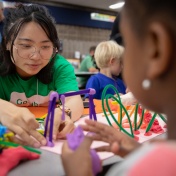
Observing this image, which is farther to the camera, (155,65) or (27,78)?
(27,78)

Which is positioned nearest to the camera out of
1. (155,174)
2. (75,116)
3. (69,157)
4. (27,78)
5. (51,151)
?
(155,174)

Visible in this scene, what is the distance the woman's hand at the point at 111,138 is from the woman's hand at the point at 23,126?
17 centimetres

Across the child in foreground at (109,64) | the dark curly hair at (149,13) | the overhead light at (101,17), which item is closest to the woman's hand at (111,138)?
the dark curly hair at (149,13)

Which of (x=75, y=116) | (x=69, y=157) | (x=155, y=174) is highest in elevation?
(x=155, y=174)

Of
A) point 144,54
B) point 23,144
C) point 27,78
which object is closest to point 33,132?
point 23,144

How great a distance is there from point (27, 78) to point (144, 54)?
101 cm

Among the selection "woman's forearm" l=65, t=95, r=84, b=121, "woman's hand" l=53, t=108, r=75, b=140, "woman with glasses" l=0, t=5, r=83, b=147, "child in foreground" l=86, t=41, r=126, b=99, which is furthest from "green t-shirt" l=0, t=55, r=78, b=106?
"child in foreground" l=86, t=41, r=126, b=99

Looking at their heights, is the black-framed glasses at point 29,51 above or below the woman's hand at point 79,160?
above

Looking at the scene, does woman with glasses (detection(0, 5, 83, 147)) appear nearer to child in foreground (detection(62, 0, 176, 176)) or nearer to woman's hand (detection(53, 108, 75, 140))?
woman's hand (detection(53, 108, 75, 140))

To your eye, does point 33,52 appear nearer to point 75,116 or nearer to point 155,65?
point 75,116

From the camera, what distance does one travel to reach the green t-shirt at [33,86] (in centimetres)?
126

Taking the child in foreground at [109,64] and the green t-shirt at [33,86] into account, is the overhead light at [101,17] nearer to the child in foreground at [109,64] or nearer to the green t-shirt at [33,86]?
the child in foreground at [109,64]

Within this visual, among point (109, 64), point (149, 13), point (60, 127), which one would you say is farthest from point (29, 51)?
point (109, 64)

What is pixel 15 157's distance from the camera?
56 centimetres
